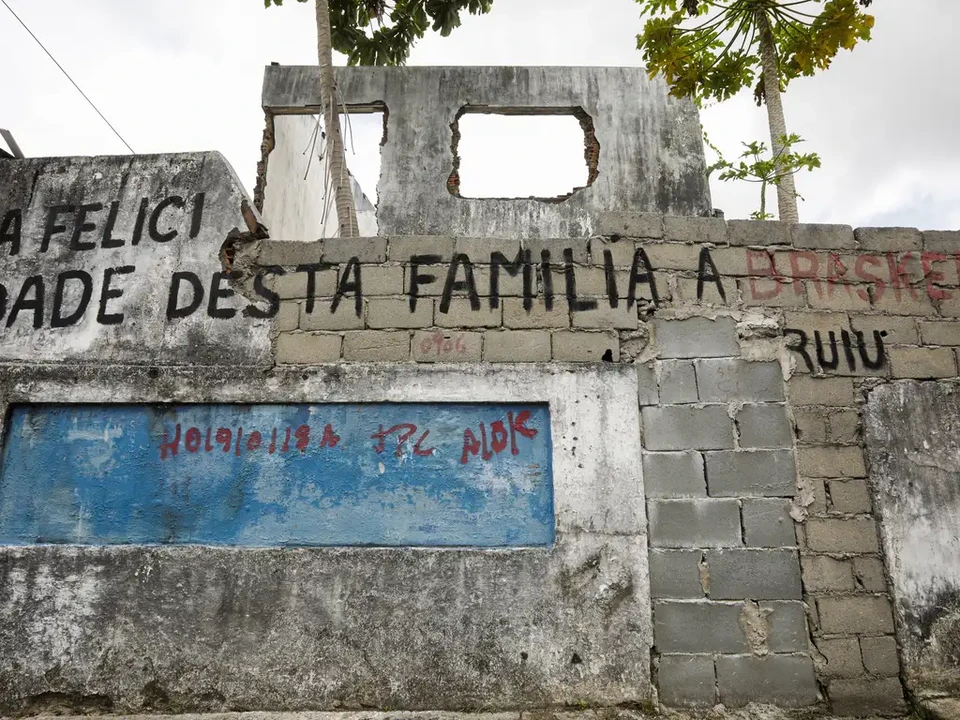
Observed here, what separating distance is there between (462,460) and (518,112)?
262 inches

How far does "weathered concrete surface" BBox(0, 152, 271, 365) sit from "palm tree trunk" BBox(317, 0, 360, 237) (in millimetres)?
2024

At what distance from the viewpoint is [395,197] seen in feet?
28.8

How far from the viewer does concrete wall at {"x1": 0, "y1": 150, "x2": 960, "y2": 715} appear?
3.42 metres

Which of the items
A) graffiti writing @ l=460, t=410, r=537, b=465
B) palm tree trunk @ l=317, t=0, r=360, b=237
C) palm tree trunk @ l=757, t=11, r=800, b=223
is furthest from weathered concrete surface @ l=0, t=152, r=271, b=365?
palm tree trunk @ l=757, t=11, r=800, b=223

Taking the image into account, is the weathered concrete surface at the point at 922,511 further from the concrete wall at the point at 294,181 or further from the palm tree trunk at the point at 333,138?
the concrete wall at the point at 294,181

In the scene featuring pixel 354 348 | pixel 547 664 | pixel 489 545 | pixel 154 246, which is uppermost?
pixel 154 246

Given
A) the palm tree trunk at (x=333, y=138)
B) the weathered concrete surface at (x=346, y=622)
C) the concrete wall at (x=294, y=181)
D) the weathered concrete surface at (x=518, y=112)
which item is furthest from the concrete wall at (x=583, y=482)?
the concrete wall at (x=294, y=181)

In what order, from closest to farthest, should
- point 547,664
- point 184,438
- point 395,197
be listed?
point 547,664, point 184,438, point 395,197

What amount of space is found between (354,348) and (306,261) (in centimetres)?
63

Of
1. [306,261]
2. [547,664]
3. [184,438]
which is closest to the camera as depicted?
[547,664]

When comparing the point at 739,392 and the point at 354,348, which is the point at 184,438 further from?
the point at 739,392

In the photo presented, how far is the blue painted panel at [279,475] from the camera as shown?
3611 millimetres

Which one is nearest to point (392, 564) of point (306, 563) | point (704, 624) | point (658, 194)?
point (306, 563)

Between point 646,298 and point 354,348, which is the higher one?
point 646,298
